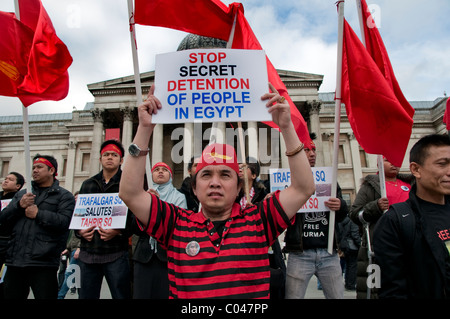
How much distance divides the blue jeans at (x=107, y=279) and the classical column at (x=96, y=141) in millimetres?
25145

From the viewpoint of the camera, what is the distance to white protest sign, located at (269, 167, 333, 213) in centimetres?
372

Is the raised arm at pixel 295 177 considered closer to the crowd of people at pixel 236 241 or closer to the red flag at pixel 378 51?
the crowd of people at pixel 236 241

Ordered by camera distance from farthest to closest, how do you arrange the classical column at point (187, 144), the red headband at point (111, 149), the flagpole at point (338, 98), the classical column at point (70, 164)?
the classical column at point (70, 164)
the classical column at point (187, 144)
the red headband at point (111, 149)
the flagpole at point (338, 98)

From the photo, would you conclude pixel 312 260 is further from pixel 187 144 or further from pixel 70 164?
Answer: pixel 70 164

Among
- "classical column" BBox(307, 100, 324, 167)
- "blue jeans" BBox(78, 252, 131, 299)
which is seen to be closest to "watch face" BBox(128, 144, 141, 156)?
"blue jeans" BBox(78, 252, 131, 299)

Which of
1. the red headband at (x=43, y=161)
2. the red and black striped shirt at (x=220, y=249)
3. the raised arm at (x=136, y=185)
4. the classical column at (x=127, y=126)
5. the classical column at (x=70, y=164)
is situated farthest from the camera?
the classical column at (x=70, y=164)

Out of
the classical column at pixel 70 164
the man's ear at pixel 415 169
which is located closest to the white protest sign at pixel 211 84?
the man's ear at pixel 415 169

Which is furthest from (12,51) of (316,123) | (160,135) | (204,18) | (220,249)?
(316,123)

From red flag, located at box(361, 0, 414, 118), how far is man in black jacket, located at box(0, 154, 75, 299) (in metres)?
4.10

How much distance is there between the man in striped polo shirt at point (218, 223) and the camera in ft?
5.44

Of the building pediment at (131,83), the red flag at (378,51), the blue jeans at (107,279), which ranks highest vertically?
the building pediment at (131,83)

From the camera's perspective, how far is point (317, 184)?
3945 mm

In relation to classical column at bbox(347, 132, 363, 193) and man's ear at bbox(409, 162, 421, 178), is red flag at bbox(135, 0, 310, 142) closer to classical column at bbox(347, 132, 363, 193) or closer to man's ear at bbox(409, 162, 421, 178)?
man's ear at bbox(409, 162, 421, 178)
